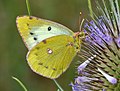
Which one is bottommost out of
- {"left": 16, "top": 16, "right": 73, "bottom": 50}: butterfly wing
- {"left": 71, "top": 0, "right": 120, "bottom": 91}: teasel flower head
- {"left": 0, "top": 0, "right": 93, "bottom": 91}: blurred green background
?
{"left": 0, "top": 0, "right": 93, "bottom": 91}: blurred green background

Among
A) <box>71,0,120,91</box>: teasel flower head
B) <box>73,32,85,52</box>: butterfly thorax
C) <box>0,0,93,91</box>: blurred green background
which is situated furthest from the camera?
<box>0,0,93,91</box>: blurred green background

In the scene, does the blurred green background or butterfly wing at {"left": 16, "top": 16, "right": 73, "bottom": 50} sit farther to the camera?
the blurred green background

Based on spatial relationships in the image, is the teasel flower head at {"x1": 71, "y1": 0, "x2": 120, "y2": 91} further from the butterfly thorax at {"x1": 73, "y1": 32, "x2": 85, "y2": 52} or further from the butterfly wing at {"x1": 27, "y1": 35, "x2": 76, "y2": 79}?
the butterfly wing at {"x1": 27, "y1": 35, "x2": 76, "y2": 79}

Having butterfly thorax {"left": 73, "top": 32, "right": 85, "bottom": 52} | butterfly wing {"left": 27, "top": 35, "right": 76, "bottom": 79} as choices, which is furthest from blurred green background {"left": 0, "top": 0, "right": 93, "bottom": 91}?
butterfly thorax {"left": 73, "top": 32, "right": 85, "bottom": 52}

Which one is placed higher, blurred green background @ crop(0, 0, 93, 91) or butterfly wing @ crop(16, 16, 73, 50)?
butterfly wing @ crop(16, 16, 73, 50)

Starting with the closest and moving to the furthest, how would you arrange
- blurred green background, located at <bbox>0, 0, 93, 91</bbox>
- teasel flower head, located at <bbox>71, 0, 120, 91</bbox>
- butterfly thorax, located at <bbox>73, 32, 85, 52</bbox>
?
teasel flower head, located at <bbox>71, 0, 120, 91</bbox> < butterfly thorax, located at <bbox>73, 32, 85, 52</bbox> < blurred green background, located at <bbox>0, 0, 93, 91</bbox>

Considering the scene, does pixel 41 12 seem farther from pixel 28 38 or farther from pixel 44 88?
pixel 28 38

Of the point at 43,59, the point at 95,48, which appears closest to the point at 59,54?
the point at 43,59

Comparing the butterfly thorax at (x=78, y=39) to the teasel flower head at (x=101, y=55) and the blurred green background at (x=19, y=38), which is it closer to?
the teasel flower head at (x=101, y=55)
